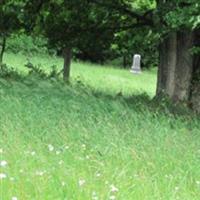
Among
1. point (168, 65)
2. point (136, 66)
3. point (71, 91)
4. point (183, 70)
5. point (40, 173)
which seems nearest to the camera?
point (40, 173)

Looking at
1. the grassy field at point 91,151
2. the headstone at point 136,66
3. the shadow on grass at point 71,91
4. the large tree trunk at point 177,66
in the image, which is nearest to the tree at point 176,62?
the large tree trunk at point 177,66

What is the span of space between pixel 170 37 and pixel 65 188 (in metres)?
9.13

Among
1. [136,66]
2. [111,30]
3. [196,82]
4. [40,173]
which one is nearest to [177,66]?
[196,82]

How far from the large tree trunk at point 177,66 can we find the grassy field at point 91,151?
390 cm

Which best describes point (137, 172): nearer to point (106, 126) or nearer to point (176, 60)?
point (106, 126)

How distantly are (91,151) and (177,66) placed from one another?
761 centimetres

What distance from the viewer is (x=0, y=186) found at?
17.6ft

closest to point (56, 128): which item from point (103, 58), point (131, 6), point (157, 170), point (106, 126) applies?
point (106, 126)

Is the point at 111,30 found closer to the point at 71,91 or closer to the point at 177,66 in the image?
the point at 177,66

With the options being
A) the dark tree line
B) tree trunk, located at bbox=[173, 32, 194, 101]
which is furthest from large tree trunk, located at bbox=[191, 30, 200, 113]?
tree trunk, located at bbox=[173, 32, 194, 101]

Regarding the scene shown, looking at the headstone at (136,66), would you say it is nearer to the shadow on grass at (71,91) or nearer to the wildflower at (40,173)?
the shadow on grass at (71,91)

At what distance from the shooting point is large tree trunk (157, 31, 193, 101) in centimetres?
1409

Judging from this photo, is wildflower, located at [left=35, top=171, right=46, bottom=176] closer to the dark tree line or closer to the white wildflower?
the white wildflower

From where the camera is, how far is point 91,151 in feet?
23.3
